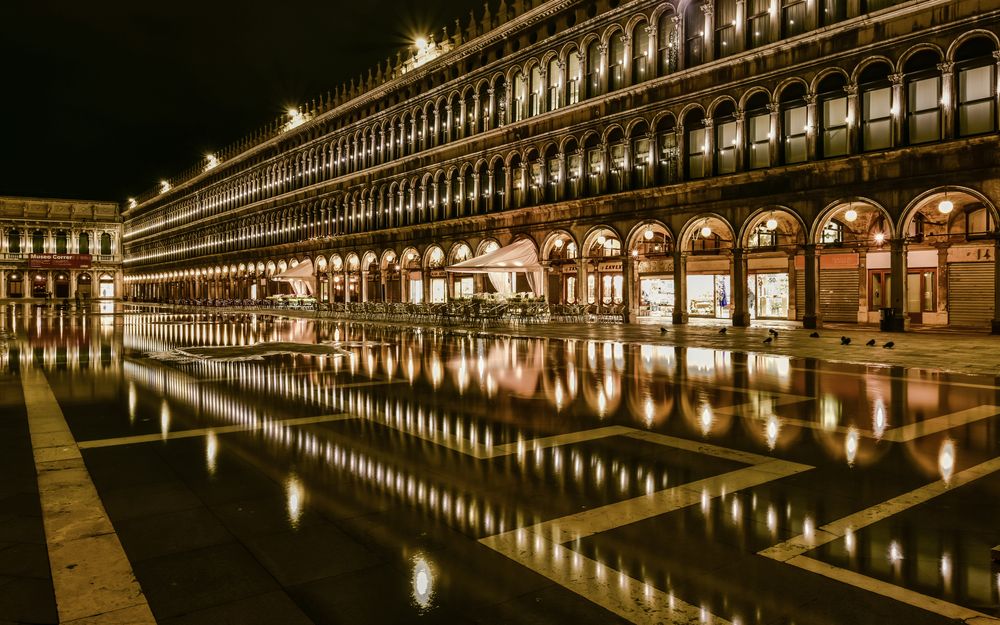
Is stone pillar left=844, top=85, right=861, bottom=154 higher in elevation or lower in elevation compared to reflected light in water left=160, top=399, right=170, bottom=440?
higher

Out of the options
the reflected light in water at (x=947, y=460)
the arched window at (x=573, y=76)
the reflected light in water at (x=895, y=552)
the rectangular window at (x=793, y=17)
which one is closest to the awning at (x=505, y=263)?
the arched window at (x=573, y=76)

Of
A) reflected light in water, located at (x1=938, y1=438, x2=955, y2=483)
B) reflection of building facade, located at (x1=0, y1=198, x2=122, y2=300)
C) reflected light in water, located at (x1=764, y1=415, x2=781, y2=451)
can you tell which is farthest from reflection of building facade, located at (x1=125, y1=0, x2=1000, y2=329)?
reflection of building facade, located at (x1=0, y1=198, x2=122, y2=300)

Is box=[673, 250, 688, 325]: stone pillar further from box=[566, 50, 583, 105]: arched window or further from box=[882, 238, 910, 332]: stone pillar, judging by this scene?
box=[566, 50, 583, 105]: arched window

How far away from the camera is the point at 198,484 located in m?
6.17

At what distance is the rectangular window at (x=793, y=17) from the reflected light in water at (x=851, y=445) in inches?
872

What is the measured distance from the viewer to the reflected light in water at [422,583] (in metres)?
3.85

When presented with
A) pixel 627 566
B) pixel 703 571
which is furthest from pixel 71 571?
pixel 703 571

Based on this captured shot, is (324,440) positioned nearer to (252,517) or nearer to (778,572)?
(252,517)

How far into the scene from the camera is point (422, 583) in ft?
13.4

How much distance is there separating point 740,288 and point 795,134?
20.5ft

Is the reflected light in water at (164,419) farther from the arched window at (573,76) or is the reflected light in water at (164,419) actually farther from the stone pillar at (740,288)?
the arched window at (573,76)

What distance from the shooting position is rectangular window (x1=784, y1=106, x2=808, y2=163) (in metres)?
26.1

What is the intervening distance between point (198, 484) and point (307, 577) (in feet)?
8.30

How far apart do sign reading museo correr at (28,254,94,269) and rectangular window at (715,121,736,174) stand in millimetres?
110875
